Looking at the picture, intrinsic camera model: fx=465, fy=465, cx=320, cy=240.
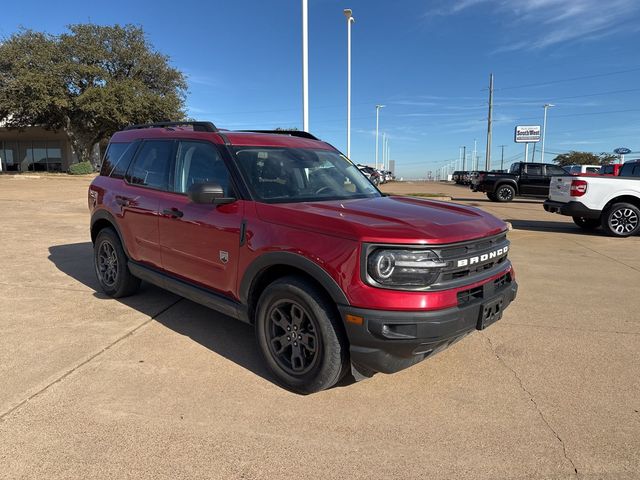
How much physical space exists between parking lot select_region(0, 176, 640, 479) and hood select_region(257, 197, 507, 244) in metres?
1.18

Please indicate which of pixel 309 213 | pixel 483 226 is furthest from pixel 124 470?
pixel 483 226

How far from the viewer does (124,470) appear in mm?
2480

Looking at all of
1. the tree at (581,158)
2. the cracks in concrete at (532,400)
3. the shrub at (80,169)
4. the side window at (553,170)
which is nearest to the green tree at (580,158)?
the tree at (581,158)

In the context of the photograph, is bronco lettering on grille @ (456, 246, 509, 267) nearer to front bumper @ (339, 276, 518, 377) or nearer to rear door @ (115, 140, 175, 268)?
front bumper @ (339, 276, 518, 377)

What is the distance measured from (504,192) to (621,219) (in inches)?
448

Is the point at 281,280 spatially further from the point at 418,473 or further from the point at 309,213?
the point at 418,473

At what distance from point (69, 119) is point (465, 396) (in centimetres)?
3860

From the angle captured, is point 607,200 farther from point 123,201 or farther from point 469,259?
point 123,201

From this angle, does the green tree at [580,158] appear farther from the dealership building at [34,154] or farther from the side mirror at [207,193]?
the side mirror at [207,193]

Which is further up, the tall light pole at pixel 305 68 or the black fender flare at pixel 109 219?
the tall light pole at pixel 305 68

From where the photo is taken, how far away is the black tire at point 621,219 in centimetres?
1062

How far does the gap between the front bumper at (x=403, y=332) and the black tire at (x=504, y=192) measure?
20185 mm

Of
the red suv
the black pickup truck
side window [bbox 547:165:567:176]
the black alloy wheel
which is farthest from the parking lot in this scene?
side window [bbox 547:165:567:176]

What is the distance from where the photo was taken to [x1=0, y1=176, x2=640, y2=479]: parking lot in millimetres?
2566
